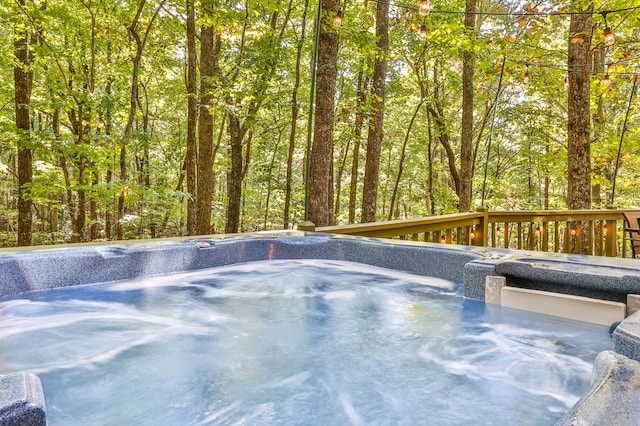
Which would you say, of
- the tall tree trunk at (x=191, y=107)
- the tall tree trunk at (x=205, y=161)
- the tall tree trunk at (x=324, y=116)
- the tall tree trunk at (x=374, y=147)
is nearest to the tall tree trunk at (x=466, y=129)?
the tall tree trunk at (x=374, y=147)

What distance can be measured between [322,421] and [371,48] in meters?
4.64

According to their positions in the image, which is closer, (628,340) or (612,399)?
(612,399)

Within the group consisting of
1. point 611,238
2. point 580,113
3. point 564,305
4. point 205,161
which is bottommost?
point 564,305

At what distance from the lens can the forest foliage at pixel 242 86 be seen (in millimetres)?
4848

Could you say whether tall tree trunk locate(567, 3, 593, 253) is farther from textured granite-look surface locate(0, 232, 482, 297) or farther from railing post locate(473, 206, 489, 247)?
textured granite-look surface locate(0, 232, 482, 297)

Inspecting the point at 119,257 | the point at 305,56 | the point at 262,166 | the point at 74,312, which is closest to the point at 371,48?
the point at 305,56

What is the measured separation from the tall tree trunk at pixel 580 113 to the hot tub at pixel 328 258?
9.85ft

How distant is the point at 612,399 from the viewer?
750 mm

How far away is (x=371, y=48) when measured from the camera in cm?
506

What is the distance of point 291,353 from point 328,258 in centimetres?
135

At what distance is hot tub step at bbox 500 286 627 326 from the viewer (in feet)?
5.67

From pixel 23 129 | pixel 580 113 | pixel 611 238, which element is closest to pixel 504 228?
pixel 611 238

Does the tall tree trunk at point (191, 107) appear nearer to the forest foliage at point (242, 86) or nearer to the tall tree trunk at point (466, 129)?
the forest foliage at point (242, 86)

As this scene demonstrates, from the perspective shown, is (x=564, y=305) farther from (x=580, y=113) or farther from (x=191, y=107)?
(x=191, y=107)
